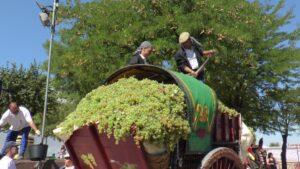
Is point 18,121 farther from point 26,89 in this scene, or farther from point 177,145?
point 26,89

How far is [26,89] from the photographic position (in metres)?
27.9

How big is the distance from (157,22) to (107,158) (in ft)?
37.8

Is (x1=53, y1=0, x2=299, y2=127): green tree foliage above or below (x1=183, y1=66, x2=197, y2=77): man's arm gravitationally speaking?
above

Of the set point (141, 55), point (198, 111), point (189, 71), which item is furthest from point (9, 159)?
point (198, 111)

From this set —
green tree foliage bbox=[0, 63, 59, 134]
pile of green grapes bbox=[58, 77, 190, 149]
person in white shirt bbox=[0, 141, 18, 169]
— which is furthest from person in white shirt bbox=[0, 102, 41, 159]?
green tree foliage bbox=[0, 63, 59, 134]

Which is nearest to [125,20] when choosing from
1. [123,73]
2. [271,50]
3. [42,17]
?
[42,17]

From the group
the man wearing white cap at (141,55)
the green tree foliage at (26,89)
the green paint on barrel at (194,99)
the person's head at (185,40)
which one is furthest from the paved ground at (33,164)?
the green tree foliage at (26,89)

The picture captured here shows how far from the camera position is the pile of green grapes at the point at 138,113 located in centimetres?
450

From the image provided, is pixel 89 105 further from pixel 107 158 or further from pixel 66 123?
pixel 107 158

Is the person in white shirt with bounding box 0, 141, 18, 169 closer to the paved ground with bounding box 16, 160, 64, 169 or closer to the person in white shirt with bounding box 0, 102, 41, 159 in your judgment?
the paved ground with bounding box 16, 160, 64, 169

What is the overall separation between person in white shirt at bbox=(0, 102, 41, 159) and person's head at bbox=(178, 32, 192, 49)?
4.31 meters

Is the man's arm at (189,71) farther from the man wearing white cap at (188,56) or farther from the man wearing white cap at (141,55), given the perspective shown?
the man wearing white cap at (141,55)

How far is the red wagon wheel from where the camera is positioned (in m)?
5.25

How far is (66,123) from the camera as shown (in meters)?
5.05
